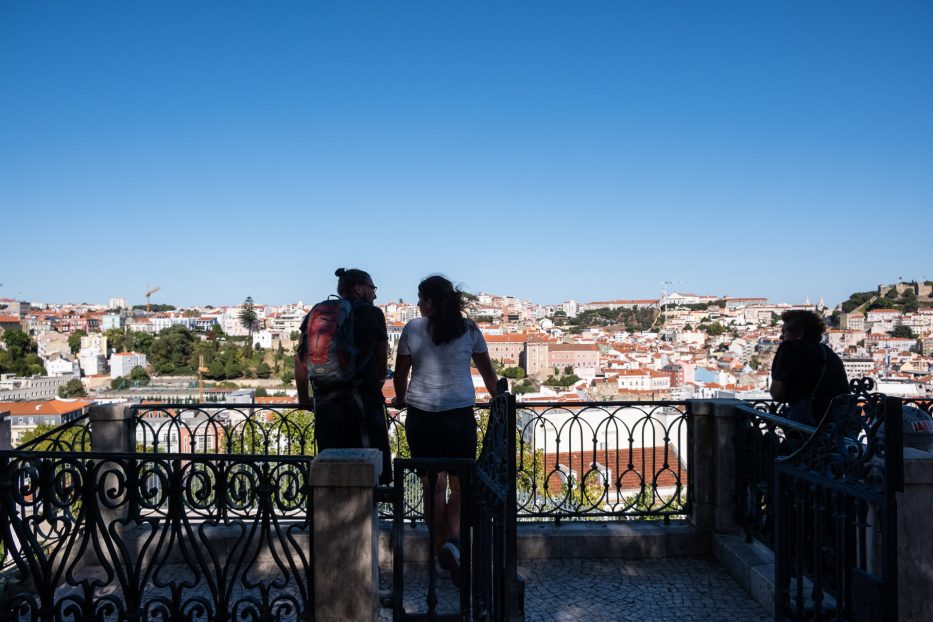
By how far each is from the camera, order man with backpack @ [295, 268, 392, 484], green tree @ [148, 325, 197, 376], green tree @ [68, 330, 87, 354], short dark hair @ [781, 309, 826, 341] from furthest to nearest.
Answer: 1. green tree @ [68, 330, 87, 354]
2. green tree @ [148, 325, 197, 376]
3. short dark hair @ [781, 309, 826, 341]
4. man with backpack @ [295, 268, 392, 484]

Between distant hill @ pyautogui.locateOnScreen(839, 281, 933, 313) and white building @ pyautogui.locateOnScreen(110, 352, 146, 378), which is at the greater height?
distant hill @ pyautogui.locateOnScreen(839, 281, 933, 313)

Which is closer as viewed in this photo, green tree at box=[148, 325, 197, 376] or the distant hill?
green tree at box=[148, 325, 197, 376]

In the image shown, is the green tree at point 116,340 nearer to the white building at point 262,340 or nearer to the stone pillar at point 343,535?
the white building at point 262,340

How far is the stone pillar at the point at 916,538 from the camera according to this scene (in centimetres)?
257

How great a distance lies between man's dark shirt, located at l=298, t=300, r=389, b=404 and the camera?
366 cm

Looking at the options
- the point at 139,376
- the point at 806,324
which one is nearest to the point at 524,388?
the point at 806,324

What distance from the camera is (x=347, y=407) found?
364 cm

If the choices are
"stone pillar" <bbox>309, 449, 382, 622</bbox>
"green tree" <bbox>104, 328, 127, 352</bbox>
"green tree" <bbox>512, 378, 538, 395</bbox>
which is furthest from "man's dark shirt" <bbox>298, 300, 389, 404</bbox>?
"green tree" <bbox>104, 328, 127, 352</bbox>

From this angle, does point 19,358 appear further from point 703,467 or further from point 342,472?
point 342,472

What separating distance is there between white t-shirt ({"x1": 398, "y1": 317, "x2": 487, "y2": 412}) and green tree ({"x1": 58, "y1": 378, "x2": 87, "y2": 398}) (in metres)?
75.3

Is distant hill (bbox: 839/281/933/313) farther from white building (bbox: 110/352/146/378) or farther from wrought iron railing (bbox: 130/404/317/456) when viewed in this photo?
wrought iron railing (bbox: 130/404/317/456)

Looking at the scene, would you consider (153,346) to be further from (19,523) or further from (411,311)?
(19,523)

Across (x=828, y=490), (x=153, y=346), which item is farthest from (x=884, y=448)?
(x=153, y=346)

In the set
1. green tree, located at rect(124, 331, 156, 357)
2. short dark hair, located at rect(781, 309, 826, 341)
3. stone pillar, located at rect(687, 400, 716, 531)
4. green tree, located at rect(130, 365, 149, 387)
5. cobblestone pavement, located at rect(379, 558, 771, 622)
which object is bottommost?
green tree, located at rect(130, 365, 149, 387)
